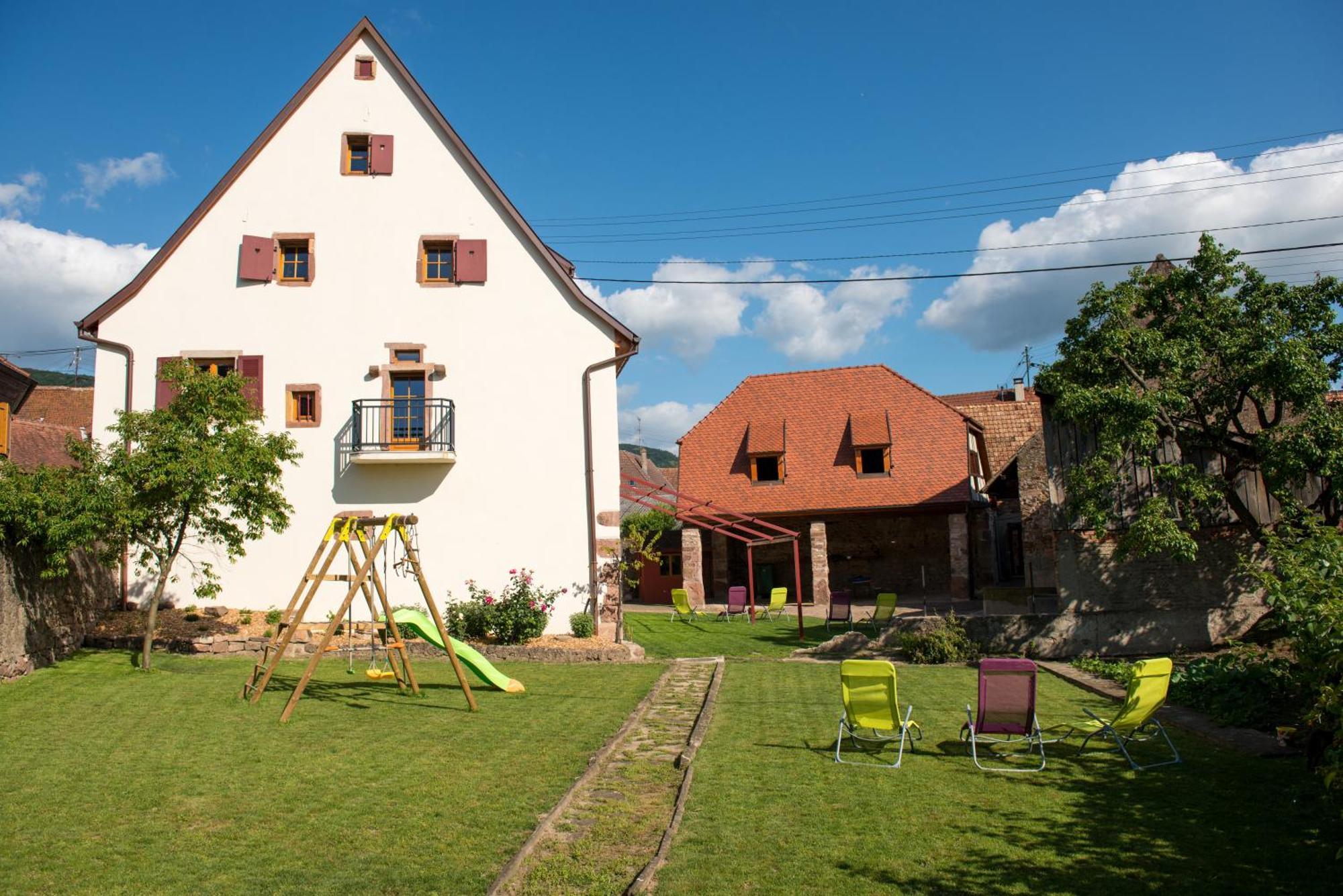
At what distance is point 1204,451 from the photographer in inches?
630

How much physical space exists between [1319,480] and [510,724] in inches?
545

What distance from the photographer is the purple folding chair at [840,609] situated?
70.7ft

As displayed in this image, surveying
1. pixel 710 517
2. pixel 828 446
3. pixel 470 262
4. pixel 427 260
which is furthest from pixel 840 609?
pixel 427 260

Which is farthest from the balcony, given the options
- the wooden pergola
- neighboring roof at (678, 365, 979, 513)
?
neighboring roof at (678, 365, 979, 513)

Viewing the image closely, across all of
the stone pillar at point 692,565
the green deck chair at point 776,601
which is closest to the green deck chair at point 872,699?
the green deck chair at point 776,601

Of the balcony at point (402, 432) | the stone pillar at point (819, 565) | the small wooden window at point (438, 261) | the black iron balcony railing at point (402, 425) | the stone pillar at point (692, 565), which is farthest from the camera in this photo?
the stone pillar at point (692, 565)

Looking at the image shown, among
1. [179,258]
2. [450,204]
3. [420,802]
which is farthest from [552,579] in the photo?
[420,802]

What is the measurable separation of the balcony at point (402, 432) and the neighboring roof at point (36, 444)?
38.9 feet

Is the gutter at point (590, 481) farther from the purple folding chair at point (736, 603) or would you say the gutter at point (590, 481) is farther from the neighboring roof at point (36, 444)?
the neighboring roof at point (36, 444)

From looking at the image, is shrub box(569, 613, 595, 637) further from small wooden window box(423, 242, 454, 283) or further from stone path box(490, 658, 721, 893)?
small wooden window box(423, 242, 454, 283)

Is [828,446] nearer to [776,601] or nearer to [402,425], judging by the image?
[776,601]

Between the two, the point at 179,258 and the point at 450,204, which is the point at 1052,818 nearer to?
the point at 450,204

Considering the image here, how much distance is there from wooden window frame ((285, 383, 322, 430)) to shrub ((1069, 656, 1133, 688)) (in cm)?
1449

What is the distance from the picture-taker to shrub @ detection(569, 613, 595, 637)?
18.0 metres
